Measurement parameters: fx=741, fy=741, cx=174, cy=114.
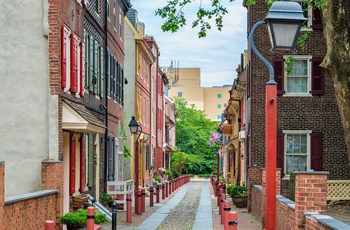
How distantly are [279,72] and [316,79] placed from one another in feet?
5.09

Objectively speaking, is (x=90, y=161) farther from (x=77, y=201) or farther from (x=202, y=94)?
(x=202, y=94)

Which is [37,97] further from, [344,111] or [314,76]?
[314,76]

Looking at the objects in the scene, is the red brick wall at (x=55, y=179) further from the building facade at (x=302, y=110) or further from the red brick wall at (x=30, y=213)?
the building facade at (x=302, y=110)

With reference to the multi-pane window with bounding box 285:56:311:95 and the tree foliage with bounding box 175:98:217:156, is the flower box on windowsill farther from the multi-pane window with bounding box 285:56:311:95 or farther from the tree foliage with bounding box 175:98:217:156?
the tree foliage with bounding box 175:98:217:156

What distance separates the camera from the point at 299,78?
30062 mm

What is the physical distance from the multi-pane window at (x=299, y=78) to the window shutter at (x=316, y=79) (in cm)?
18

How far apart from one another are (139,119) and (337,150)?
17.6 m

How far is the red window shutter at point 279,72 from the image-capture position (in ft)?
97.3

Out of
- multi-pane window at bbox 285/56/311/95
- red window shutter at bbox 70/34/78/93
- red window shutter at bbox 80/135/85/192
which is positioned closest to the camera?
red window shutter at bbox 70/34/78/93

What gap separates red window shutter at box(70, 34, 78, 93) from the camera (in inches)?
784

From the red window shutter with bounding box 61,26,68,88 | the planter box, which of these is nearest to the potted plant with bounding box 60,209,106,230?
the red window shutter with bounding box 61,26,68,88

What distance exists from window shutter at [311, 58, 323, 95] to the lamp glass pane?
19.6 meters

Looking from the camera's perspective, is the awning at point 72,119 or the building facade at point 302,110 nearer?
the awning at point 72,119

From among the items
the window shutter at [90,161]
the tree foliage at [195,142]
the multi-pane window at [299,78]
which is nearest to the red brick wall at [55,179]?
the window shutter at [90,161]
